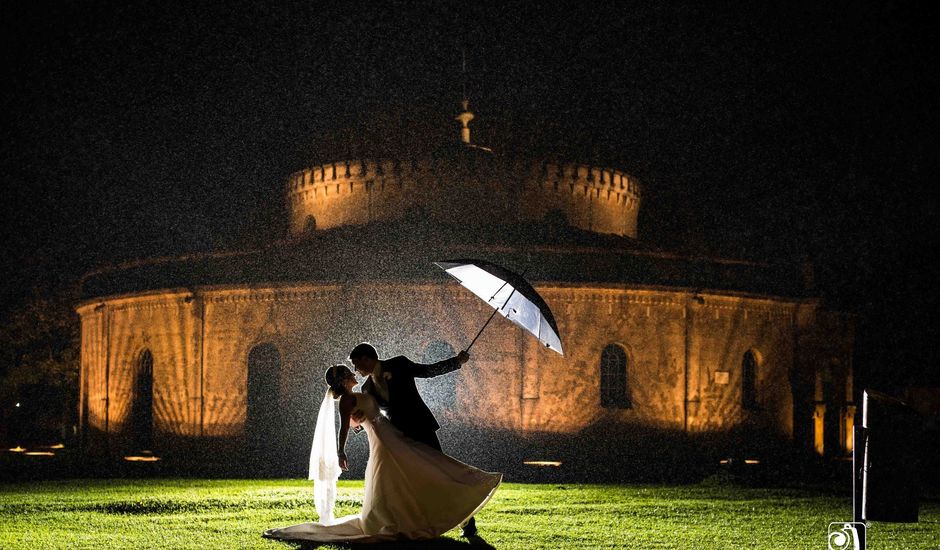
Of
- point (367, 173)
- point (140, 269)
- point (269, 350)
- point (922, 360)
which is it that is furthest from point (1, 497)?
point (922, 360)

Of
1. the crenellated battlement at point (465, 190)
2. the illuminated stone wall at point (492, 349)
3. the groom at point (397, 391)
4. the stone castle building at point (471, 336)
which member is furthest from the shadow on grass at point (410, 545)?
the crenellated battlement at point (465, 190)

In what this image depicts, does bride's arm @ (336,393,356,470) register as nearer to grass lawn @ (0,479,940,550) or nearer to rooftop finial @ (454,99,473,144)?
grass lawn @ (0,479,940,550)

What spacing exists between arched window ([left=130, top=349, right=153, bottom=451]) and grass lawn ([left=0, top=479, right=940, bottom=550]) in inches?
320

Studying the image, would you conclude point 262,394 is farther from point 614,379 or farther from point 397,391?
point 397,391

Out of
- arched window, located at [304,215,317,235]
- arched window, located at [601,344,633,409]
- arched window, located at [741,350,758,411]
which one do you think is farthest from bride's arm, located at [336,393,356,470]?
arched window, located at [304,215,317,235]

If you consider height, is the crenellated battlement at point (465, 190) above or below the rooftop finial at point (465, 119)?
below

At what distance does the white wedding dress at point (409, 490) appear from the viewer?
954 cm

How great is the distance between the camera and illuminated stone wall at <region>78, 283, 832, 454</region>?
2409 cm

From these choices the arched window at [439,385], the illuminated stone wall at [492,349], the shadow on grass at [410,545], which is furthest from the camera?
the arched window at [439,385]

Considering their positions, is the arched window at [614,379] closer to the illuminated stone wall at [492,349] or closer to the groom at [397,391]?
the illuminated stone wall at [492,349]

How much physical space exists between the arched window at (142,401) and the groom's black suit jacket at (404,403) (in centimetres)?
1878

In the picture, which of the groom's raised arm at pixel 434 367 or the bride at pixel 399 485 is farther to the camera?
the groom's raised arm at pixel 434 367

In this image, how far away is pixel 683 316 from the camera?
2548 cm

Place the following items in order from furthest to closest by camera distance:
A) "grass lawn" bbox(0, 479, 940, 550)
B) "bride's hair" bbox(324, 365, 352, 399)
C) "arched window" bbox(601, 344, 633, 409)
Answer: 1. "arched window" bbox(601, 344, 633, 409)
2. "grass lawn" bbox(0, 479, 940, 550)
3. "bride's hair" bbox(324, 365, 352, 399)
